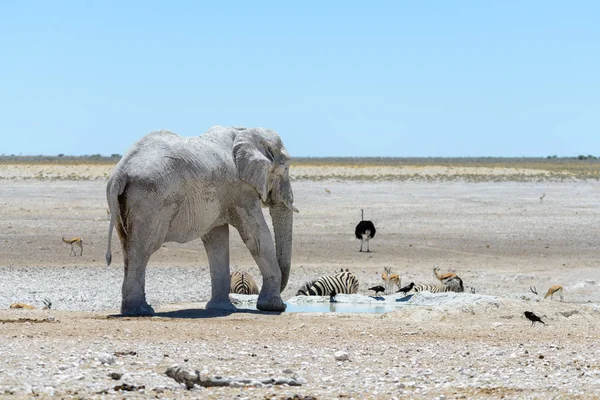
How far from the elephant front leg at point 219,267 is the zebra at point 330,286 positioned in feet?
8.62

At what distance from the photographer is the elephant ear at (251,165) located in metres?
15.1

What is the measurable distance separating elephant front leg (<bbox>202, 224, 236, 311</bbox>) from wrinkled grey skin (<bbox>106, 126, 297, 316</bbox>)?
15 mm

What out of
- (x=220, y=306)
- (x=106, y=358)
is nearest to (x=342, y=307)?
(x=220, y=306)

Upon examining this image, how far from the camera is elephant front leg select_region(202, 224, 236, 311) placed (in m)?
15.5

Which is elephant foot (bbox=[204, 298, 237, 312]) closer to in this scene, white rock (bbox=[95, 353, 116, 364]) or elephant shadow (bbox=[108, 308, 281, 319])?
elephant shadow (bbox=[108, 308, 281, 319])

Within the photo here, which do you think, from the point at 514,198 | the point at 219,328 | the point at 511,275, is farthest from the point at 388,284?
the point at 514,198

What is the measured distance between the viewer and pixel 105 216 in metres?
35.0

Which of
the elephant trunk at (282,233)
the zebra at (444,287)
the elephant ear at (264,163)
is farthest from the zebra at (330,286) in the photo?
the elephant ear at (264,163)

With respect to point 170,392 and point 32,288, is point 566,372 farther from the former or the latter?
point 32,288

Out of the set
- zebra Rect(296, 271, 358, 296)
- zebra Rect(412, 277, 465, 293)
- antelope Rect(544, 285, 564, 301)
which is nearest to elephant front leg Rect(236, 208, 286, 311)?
zebra Rect(296, 271, 358, 296)

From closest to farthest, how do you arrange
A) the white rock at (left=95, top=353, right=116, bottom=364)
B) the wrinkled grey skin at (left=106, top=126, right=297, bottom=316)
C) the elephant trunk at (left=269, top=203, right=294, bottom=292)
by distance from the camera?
the white rock at (left=95, top=353, right=116, bottom=364) → the wrinkled grey skin at (left=106, top=126, right=297, bottom=316) → the elephant trunk at (left=269, top=203, right=294, bottom=292)

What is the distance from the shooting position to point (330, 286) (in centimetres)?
1828

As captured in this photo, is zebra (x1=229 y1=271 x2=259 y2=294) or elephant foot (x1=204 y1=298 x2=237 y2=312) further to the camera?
zebra (x1=229 y1=271 x2=259 y2=294)

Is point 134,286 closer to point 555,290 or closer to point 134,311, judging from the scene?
point 134,311
